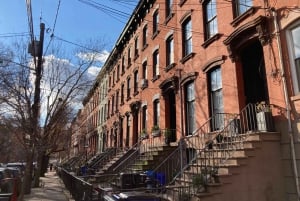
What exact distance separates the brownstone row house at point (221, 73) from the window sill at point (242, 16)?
0.11 ft

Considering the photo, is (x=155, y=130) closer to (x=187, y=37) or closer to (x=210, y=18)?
(x=187, y=37)

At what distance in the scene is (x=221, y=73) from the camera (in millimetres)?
11047

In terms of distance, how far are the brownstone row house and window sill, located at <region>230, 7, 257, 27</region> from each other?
0.11ft

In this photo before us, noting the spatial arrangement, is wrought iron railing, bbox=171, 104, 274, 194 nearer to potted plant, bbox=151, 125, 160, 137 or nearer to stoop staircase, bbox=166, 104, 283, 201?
stoop staircase, bbox=166, 104, 283, 201

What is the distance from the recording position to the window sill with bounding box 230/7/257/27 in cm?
964

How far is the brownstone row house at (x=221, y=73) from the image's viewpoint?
8023 millimetres

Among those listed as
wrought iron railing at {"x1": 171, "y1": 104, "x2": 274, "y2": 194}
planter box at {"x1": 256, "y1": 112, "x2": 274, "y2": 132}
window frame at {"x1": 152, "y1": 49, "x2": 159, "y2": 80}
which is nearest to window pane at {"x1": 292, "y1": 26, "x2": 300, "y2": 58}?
wrought iron railing at {"x1": 171, "y1": 104, "x2": 274, "y2": 194}

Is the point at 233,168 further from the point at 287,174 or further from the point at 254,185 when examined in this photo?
the point at 287,174

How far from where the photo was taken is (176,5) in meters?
15.9

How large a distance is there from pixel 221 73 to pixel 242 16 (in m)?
2.17

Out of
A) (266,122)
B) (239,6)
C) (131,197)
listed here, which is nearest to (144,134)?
(239,6)

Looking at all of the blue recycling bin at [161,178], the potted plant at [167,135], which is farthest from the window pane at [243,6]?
the blue recycling bin at [161,178]

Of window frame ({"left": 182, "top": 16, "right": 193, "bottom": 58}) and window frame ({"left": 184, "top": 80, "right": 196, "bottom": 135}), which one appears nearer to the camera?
window frame ({"left": 184, "top": 80, "right": 196, "bottom": 135})

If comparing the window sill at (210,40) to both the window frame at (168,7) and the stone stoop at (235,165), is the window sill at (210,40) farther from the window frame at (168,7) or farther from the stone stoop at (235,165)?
the window frame at (168,7)
